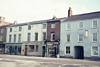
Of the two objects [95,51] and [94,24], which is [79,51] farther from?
[94,24]

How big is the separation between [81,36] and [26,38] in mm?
19121

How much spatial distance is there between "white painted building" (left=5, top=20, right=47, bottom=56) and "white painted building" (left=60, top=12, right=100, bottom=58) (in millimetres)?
7360

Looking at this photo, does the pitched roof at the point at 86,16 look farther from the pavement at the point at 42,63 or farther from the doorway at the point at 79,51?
the pavement at the point at 42,63

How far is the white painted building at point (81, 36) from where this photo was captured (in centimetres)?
4188

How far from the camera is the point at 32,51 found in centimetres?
5525

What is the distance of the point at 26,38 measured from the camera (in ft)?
189

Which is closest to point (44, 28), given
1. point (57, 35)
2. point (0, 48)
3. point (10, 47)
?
point (57, 35)

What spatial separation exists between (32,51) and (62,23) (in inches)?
492

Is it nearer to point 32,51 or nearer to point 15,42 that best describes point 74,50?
point 32,51

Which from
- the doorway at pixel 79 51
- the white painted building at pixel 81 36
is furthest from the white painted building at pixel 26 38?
the doorway at pixel 79 51

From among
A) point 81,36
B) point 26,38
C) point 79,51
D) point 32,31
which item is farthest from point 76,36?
point 26,38

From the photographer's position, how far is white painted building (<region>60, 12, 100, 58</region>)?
4188cm

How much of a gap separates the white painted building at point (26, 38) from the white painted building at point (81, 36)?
7360 millimetres

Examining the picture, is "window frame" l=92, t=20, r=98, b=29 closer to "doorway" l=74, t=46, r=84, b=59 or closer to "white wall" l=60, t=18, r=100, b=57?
"white wall" l=60, t=18, r=100, b=57
